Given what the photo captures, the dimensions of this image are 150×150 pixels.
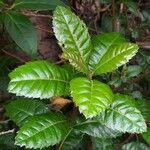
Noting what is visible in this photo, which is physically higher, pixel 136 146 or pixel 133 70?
pixel 133 70

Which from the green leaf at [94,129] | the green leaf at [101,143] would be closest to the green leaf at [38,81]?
the green leaf at [94,129]

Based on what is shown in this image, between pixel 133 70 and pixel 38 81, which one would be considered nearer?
pixel 38 81

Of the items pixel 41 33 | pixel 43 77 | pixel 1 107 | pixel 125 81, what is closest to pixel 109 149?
pixel 125 81

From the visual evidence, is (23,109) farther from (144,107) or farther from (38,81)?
(144,107)

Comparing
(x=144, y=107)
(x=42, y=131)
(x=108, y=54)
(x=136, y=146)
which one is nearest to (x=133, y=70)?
(x=144, y=107)

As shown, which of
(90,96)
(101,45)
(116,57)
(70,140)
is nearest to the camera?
(90,96)

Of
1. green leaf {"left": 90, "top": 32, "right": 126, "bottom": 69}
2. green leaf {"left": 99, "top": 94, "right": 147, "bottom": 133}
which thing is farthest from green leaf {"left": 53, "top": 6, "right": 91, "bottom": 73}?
green leaf {"left": 99, "top": 94, "right": 147, "bottom": 133}
